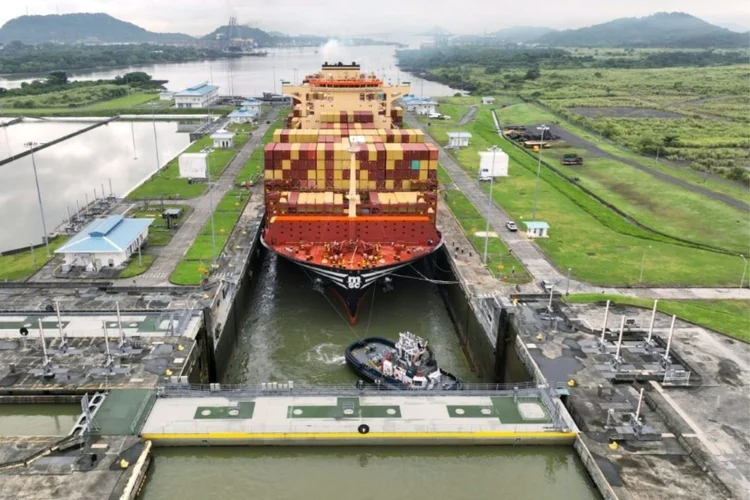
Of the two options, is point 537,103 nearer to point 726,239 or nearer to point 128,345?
point 726,239

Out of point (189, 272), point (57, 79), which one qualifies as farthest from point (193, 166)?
point (57, 79)

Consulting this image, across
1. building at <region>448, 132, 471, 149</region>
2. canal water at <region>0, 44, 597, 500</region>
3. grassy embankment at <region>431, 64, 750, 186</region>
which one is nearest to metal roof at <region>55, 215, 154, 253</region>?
canal water at <region>0, 44, 597, 500</region>

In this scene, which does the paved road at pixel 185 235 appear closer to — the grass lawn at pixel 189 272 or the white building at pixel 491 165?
the grass lawn at pixel 189 272

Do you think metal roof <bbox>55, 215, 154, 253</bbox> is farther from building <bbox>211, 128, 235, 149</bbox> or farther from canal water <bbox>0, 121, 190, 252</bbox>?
building <bbox>211, 128, 235, 149</bbox>

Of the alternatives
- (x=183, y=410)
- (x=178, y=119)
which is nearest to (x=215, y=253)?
(x=183, y=410)

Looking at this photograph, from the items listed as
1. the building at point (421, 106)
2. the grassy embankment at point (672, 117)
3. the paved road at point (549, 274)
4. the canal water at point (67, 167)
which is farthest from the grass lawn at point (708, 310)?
the building at point (421, 106)
